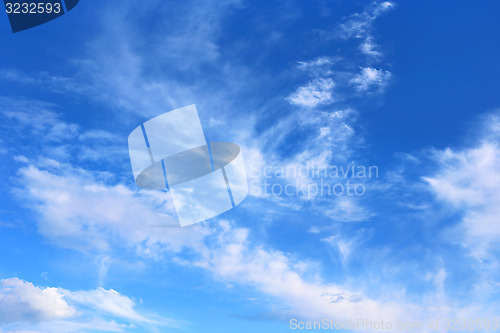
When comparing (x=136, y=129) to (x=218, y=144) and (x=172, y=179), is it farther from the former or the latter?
(x=218, y=144)

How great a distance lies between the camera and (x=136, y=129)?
28.1 metres

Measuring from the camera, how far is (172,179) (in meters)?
33.3

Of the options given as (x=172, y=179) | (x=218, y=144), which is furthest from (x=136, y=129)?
(x=218, y=144)

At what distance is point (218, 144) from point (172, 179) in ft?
36.6

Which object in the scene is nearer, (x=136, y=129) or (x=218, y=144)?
(x=136, y=129)

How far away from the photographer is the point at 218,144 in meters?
31.3

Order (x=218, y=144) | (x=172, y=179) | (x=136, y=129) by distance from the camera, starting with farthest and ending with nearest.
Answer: (x=172, y=179) < (x=218, y=144) < (x=136, y=129)

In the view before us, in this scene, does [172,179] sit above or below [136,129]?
below

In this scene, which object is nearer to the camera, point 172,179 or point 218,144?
point 218,144

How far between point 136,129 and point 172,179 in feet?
34.0

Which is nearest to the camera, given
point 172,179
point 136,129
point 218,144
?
point 136,129

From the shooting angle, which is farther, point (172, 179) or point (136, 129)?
point (172, 179)

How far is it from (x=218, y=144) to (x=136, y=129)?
12.9 meters
